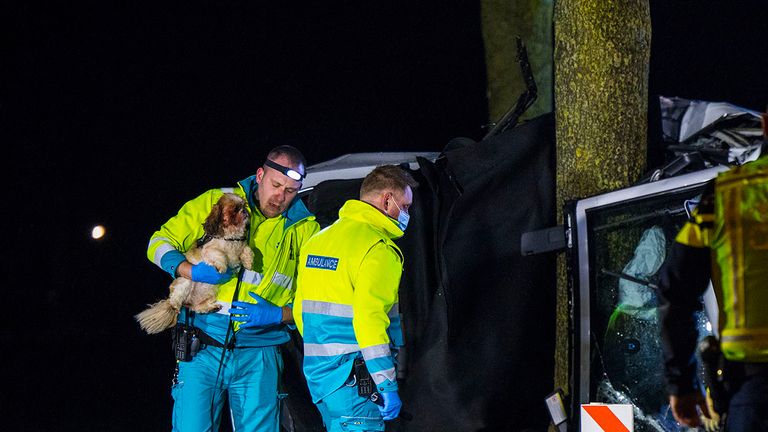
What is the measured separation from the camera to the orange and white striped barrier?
4.55 metres

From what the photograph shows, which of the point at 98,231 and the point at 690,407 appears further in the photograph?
the point at 98,231

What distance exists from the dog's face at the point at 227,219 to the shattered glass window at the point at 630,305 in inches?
75.9

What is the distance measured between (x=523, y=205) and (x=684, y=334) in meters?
2.90

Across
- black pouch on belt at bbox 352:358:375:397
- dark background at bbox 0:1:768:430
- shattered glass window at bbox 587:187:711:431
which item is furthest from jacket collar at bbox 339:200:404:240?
dark background at bbox 0:1:768:430

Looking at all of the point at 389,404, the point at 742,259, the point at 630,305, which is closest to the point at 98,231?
the point at 389,404

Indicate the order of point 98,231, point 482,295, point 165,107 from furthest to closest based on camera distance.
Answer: point 98,231, point 165,107, point 482,295

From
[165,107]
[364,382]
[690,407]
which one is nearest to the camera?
[690,407]

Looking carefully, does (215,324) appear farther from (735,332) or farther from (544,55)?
(544,55)

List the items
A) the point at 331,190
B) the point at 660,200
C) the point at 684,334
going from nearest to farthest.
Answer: the point at 684,334 → the point at 660,200 → the point at 331,190

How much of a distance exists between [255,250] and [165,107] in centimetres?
1258

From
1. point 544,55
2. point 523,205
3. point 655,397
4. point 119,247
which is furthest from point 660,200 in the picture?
point 119,247

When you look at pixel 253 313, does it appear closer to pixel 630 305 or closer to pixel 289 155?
pixel 289 155

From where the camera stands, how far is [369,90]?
17344 millimetres

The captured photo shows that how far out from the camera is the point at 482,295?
19.2 feet
